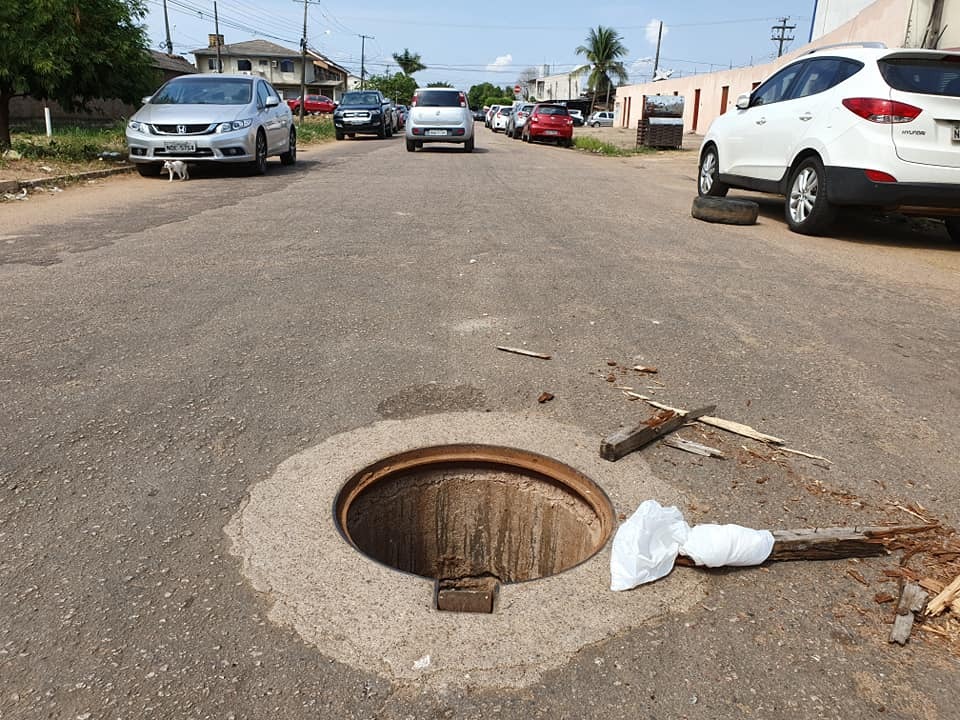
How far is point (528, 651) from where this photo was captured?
2.10 meters

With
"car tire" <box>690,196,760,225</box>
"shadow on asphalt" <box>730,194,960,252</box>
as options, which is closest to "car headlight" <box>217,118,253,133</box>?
"car tire" <box>690,196,760,225</box>

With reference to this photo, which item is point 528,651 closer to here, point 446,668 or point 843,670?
point 446,668

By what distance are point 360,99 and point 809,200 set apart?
85.3ft

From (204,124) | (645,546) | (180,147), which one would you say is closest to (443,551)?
Answer: (645,546)

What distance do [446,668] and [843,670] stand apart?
1.04 meters

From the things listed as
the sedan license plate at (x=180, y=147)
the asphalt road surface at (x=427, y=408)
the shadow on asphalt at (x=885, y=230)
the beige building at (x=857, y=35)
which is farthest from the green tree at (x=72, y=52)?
the shadow on asphalt at (x=885, y=230)

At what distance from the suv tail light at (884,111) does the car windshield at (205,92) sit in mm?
9748

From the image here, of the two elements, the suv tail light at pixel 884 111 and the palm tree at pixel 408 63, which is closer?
the suv tail light at pixel 884 111

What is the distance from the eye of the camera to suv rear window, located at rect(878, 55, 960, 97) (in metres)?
7.52

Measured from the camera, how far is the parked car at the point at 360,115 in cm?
3012

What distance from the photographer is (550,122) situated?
1184 inches

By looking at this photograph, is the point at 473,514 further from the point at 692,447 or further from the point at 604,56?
the point at 604,56

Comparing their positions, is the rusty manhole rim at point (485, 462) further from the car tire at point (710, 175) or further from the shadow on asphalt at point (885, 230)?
the car tire at point (710, 175)

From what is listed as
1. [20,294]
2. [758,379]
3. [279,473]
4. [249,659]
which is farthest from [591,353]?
[20,294]
